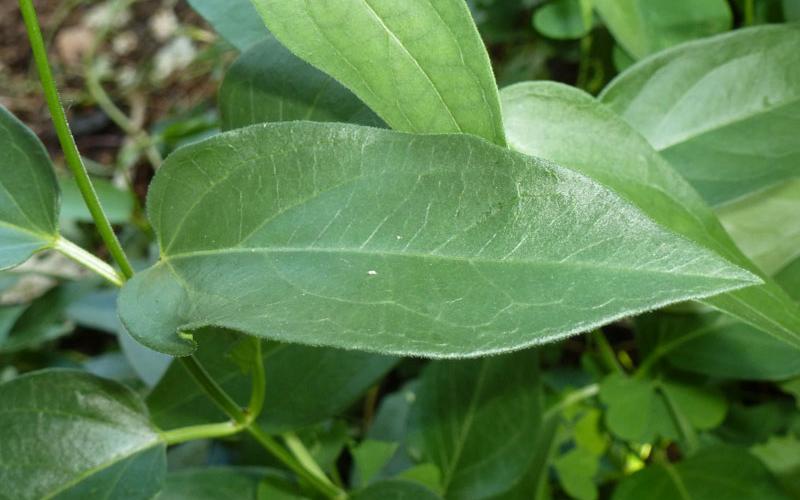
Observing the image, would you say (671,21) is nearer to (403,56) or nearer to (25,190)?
(403,56)

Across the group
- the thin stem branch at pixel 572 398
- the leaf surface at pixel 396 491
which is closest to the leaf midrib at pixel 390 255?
the leaf surface at pixel 396 491

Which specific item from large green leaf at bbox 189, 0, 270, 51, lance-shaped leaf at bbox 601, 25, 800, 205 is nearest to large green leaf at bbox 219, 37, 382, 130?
large green leaf at bbox 189, 0, 270, 51

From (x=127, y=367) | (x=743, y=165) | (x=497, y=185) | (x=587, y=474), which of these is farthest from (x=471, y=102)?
(x=127, y=367)

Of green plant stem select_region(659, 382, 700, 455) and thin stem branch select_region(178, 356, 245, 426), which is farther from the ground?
thin stem branch select_region(178, 356, 245, 426)

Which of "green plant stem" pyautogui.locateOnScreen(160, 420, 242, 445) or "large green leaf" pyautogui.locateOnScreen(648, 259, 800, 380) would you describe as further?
"large green leaf" pyautogui.locateOnScreen(648, 259, 800, 380)

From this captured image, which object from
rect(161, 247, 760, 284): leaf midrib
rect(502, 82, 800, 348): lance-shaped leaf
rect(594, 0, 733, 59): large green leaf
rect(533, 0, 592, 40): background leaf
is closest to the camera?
rect(161, 247, 760, 284): leaf midrib

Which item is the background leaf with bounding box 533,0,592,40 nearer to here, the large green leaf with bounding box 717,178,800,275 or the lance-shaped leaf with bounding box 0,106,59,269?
the large green leaf with bounding box 717,178,800,275
